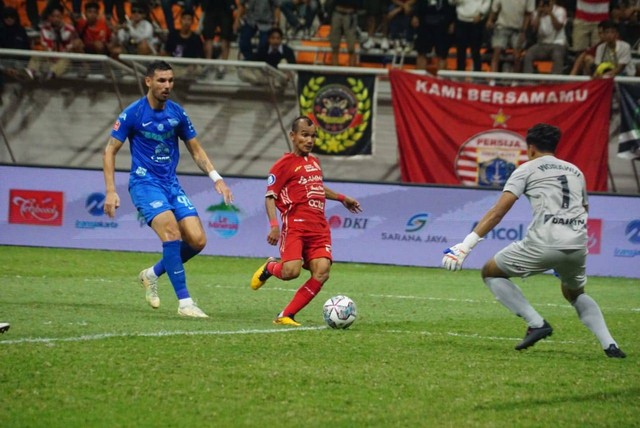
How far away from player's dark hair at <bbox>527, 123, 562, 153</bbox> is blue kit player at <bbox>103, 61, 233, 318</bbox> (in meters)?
3.00

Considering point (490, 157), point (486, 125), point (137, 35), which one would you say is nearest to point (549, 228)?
point (490, 157)

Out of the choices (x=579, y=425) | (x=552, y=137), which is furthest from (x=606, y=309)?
(x=579, y=425)

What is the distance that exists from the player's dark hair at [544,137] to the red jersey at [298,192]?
99.5 inches

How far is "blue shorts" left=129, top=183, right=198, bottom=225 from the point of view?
1040 centimetres

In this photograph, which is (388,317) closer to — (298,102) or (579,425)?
(579,425)

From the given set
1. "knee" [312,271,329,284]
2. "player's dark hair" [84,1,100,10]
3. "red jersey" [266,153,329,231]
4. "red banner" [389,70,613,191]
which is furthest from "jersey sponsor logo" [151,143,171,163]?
"player's dark hair" [84,1,100,10]

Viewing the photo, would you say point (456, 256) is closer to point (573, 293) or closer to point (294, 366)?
point (573, 293)

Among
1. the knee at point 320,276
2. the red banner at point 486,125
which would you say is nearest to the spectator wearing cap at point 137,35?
the red banner at point 486,125

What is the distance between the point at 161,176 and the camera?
34.7 feet

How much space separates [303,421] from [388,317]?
4958mm

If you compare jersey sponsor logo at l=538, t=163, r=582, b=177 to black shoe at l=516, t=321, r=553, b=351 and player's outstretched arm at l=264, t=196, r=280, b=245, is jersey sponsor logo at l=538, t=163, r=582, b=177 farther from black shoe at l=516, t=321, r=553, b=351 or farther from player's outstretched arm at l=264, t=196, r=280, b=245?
player's outstretched arm at l=264, t=196, r=280, b=245

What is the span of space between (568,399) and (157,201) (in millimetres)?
4841

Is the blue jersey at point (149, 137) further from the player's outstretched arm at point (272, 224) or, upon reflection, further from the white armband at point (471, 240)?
the white armband at point (471, 240)

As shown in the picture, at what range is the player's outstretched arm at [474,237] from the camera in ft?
26.3
